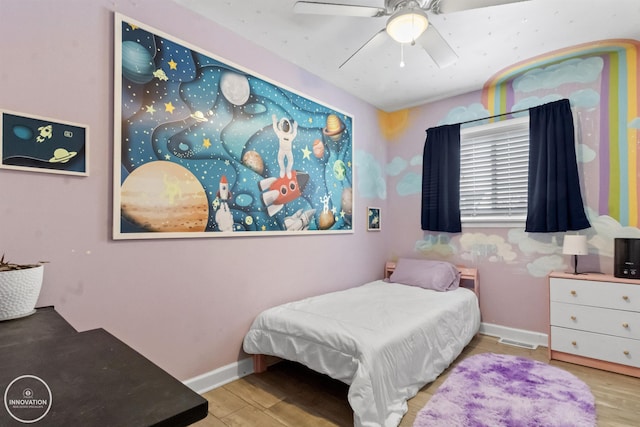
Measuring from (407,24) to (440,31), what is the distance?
679mm

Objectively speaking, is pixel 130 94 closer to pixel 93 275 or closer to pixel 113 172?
pixel 113 172

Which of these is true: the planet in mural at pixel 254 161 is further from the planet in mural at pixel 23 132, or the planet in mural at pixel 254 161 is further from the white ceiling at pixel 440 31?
the planet in mural at pixel 23 132

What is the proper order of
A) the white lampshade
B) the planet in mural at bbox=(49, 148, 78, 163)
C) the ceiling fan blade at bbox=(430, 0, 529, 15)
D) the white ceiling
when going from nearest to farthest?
the planet in mural at bbox=(49, 148, 78, 163), the ceiling fan blade at bbox=(430, 0, 529, 15), the white ceiling, the white lampshade

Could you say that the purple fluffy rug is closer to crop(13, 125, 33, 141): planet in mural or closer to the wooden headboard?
the wooden headboard

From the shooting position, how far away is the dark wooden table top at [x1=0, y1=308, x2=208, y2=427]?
56cm

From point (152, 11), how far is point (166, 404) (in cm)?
222

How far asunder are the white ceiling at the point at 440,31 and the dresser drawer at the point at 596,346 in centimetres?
229

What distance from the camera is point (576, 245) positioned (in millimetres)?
2543

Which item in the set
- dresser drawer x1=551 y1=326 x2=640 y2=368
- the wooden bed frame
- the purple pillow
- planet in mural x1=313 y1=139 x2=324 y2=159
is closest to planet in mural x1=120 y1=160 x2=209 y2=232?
the wooden bed frame

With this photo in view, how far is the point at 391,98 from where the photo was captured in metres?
3.61

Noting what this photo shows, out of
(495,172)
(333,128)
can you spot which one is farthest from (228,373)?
(495,172)

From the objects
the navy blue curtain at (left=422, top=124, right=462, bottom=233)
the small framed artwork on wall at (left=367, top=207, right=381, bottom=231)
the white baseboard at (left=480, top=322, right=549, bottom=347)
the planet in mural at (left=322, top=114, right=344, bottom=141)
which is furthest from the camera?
the small framed artwork on wall at (left=367, top=207, right=381, bottom=231)

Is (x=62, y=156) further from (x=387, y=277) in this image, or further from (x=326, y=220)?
(x=387, y=277)

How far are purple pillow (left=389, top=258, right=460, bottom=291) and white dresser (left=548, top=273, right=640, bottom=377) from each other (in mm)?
817
